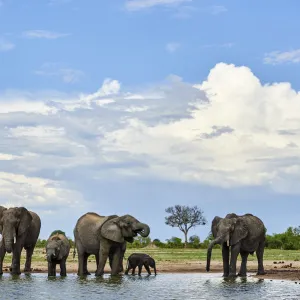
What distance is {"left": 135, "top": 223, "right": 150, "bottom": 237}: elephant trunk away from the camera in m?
32.2

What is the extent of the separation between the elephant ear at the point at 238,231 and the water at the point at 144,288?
1.78 m

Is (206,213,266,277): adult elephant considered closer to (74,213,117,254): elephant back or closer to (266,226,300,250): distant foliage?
(74,213,117,254): elephant back

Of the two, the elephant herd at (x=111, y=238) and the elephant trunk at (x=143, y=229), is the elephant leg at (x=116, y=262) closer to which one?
the elephant herd at (x=111, y=238)

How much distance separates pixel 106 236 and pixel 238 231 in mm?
5765

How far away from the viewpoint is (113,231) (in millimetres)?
32938

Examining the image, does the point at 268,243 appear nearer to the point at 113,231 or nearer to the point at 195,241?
the point at 195,241

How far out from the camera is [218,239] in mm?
32438

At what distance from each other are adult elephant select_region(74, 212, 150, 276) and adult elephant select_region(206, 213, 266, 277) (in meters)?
3.30

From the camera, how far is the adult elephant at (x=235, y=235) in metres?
32.7

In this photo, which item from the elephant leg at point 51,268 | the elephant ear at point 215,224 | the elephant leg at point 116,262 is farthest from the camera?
the elephant ear at point 215,224

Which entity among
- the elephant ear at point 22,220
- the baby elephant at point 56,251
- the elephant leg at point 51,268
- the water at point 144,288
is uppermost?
the elephant ear at point 22,220

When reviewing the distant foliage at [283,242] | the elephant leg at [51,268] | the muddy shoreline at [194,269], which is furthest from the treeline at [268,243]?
the elephant leg at [51,268]

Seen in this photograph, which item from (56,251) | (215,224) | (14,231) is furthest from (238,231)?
(14,231)


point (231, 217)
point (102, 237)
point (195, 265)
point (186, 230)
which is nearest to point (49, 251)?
point (102, 237)
